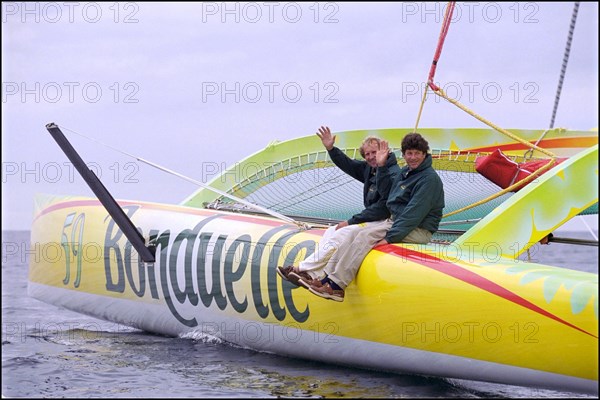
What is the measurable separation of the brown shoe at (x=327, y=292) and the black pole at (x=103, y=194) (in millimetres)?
1941

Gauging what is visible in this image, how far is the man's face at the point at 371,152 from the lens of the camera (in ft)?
19.5

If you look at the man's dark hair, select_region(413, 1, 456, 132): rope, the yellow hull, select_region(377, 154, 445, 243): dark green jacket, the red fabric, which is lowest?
the yellow hull

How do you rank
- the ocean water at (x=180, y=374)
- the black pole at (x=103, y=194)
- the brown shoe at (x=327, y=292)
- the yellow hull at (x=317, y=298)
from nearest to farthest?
the yellow hull at (x=317, y=298) → the ocean water at (x=180, y=374) → the brown shoe at (x=327, y=292) → the black pole at (x=103, y=194)

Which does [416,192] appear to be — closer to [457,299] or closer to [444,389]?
[457,299]

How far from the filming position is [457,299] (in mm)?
5258

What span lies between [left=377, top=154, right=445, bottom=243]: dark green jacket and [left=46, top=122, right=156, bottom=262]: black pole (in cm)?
226

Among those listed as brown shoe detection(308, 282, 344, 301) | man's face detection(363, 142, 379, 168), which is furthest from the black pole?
man's face detection(363, 142, 379, 168)

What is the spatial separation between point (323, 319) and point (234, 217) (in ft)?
4.73

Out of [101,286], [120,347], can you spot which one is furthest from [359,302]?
[101,286]

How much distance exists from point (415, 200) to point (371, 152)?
53 centimetres

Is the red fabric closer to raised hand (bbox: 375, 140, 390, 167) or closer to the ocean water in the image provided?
raised hand (bbox: 375, 140, 390, 167)

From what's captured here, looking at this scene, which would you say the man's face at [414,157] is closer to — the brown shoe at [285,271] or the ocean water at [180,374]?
the brown shoe at [285,271]

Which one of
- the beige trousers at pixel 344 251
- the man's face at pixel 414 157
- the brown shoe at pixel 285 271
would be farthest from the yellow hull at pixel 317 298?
the man's face at pixel 414 157

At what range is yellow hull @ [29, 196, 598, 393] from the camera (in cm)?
496
